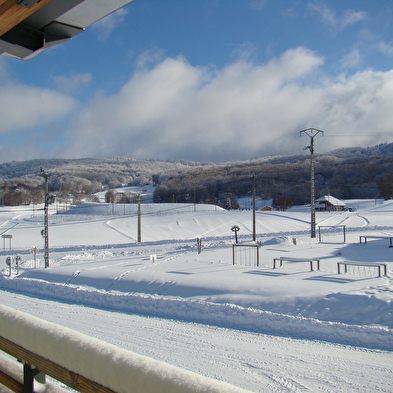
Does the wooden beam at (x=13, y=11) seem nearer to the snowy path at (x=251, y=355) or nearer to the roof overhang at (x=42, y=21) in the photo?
the roof overhang at (x=42, y=21)

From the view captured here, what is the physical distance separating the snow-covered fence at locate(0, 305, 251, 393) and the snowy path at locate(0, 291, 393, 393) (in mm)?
3856

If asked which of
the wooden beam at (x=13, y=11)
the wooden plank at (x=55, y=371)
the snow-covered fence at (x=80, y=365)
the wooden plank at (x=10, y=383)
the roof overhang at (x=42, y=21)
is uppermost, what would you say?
the roof overhang at (x=42, y=21)

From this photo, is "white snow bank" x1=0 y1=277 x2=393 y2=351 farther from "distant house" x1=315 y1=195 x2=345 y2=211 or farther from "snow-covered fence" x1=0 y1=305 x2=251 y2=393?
"distant house" x1=315 y1=195 x2=345 y2=211

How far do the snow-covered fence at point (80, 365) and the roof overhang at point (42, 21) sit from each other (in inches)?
79.2

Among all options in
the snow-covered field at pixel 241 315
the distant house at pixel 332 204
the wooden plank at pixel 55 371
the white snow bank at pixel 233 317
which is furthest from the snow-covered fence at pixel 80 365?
the distant house at pixel 332 204

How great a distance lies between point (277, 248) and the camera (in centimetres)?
2259

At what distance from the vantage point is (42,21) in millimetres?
3031

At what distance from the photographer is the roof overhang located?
2.42 metres

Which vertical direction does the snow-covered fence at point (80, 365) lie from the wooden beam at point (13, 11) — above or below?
below

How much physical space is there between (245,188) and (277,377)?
114954 mm

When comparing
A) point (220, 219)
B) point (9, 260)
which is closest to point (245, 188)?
point (220, 219)

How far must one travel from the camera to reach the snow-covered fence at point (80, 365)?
A: 1437 millimetres

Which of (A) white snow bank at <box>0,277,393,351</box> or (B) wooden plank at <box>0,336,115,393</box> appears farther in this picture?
(A) white snow bank at <box>0,277,393,351</box>

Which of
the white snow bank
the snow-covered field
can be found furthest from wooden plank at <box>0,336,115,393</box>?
the white snow bank
